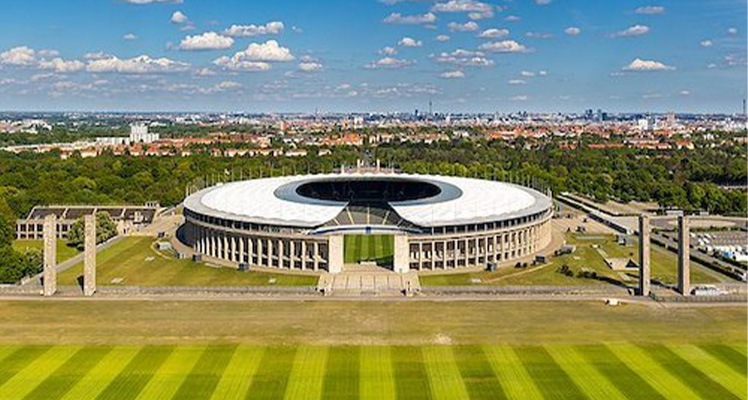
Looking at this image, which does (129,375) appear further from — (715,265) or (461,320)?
(715,265)

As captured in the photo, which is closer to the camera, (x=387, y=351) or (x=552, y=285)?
(x=387, y=351)

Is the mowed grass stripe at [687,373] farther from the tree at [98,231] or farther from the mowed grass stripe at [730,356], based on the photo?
the tree at [98,231]

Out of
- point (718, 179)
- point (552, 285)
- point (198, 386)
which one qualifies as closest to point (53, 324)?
point (198, 386)

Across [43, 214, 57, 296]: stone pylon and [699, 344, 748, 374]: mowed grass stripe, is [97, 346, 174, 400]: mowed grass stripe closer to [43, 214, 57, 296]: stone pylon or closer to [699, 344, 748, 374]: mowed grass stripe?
[43, 214, 57, 296]: stone pylon

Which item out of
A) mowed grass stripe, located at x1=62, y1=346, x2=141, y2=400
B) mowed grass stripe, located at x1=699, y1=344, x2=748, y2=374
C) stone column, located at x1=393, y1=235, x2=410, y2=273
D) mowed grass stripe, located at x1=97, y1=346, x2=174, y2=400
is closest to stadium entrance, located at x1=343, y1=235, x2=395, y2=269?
stone column, located at x1=393, y1=235, x2=410, y2=273

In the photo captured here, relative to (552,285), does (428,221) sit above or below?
above

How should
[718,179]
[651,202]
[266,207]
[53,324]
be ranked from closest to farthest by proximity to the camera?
[53,324]
[266,207]
[651,202]
[718,179]
